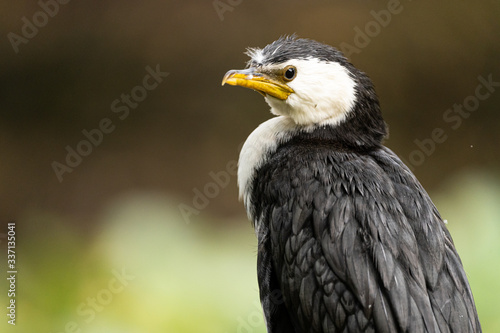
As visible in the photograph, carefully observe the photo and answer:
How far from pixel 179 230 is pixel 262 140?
195 centimetres

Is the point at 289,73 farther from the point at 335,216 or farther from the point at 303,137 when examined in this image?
the point at 335,216

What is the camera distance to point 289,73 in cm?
310

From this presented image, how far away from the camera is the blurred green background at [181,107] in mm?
5207

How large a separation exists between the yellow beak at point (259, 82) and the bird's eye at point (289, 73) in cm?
4

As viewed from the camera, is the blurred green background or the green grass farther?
the blurred green background

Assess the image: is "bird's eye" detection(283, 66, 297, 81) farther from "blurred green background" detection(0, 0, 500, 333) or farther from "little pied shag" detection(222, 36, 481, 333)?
"blurred green background" detection(0, 0, 500, 333)

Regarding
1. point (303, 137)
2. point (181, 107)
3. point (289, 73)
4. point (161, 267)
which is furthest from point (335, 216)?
point (181, 107)

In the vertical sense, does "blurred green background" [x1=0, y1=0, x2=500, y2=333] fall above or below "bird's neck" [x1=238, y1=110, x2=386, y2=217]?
above

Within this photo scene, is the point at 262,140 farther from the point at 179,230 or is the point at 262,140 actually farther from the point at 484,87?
the point at 484,87

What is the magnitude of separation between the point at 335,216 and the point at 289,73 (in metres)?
0.69

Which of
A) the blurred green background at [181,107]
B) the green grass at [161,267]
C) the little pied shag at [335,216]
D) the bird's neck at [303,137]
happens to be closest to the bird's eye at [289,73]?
the little pied shag at [335,216]

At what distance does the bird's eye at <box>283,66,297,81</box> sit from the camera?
3.10m

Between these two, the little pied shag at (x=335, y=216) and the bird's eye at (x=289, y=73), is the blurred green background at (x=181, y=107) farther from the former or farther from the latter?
the bird's eye at (x=289, y=73)

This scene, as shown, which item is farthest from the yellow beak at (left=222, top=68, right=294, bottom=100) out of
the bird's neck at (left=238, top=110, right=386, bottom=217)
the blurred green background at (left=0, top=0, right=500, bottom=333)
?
the blurred green background at (left=0, top=0, right=500, bottom=333)
